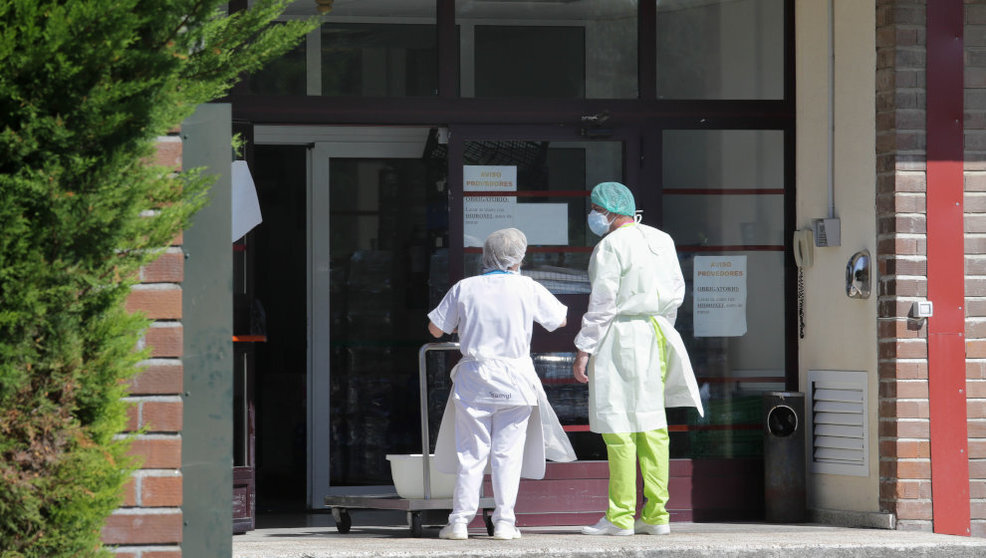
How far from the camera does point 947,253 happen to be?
6.82 m

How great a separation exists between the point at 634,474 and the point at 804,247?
173cm

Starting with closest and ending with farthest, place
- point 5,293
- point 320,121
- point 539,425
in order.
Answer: point 5,293, point 539,425, point 320,121

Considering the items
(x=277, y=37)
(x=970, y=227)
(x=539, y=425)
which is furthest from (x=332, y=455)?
(x=277, y=37)

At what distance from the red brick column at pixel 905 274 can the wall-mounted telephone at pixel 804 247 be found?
0.62 meters

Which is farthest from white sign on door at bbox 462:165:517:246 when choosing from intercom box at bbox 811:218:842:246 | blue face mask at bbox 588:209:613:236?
intercom box at bbox 811:218:842:246

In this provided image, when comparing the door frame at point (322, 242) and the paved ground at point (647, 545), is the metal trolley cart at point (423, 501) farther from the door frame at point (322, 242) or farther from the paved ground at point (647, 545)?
the door frame at point (322, 242)

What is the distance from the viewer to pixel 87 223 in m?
2.88

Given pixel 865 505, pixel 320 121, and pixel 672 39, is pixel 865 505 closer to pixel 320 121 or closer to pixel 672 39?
pixel 672 39

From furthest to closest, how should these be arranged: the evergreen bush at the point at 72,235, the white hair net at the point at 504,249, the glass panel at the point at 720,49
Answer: the glass panel at the point at 720,49 → the white hair net at the point at 504,249 → the evergreen bush at the point at 72,235

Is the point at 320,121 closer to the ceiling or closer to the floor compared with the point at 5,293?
closer to the ceiling

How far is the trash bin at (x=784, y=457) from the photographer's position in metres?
7.32

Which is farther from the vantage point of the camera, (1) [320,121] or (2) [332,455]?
(2) [332,455]

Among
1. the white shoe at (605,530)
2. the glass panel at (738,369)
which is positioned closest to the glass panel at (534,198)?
the glass panel at (738,369)

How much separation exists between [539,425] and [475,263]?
1232 mm
